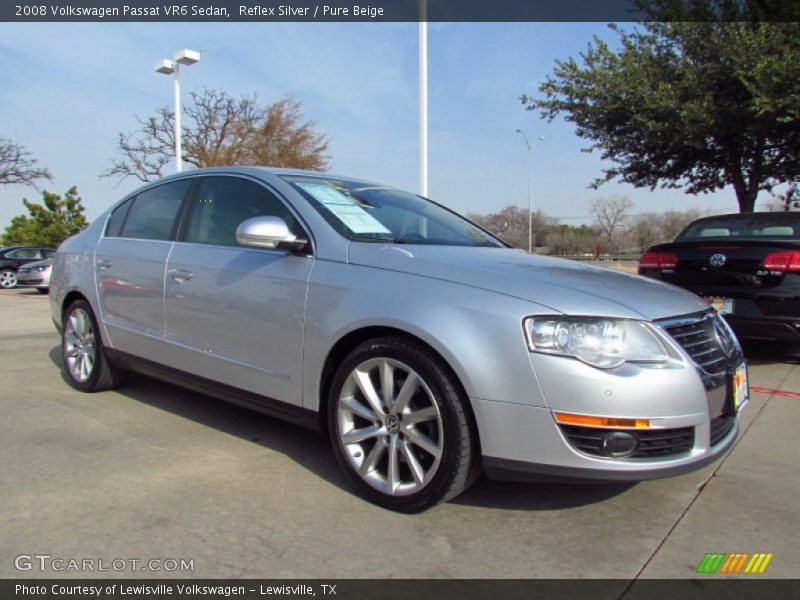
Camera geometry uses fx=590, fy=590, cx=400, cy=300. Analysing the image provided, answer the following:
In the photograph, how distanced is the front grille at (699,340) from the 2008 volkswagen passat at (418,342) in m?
0.01

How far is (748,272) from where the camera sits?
5.09 meters

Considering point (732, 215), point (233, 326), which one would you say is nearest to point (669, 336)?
point (233, 326)

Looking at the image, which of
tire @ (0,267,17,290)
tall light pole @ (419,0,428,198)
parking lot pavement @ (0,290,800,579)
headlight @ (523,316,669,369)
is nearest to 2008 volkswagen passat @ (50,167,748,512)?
headlight @ (523,316,669,369)

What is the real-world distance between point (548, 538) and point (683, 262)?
13.1 feet

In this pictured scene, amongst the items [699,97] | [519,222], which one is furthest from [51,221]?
[699,97]

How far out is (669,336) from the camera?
92.3 inches

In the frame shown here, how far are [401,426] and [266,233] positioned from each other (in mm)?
1113

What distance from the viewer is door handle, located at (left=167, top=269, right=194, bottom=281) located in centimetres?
342

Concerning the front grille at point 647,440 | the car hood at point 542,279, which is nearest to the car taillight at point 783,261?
the car hood at point 542,279

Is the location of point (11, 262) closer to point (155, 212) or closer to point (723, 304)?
point (155, 212)

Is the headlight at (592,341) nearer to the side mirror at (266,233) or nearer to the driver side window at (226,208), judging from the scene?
the side mirror at (266,233)

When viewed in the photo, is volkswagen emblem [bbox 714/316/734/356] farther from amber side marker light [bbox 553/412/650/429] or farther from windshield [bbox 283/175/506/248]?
windshield [bbox 283/175/506/248]
